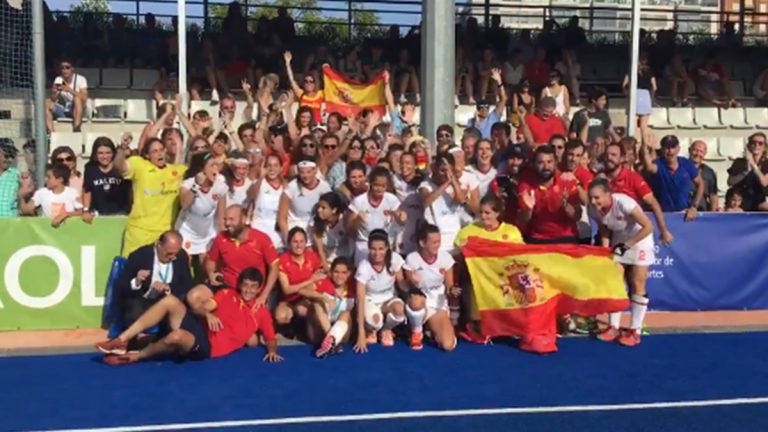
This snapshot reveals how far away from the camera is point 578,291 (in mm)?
9008

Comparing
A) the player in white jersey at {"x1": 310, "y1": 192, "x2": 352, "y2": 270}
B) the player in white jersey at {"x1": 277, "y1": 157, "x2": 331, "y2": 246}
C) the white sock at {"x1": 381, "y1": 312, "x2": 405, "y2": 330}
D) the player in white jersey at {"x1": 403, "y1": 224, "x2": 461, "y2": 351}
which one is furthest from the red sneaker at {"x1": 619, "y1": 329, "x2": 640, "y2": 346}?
the player in white jersey at {"x1": 277, "y1": 157, "x2": 331, "y2": 246}

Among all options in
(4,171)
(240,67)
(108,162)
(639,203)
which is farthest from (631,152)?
(240,67)

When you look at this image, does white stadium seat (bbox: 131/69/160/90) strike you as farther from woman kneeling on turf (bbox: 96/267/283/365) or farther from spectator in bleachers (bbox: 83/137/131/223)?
woman kneeling on turf (bbox: 96/267/283/365)

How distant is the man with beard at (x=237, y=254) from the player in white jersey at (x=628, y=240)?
127 inches

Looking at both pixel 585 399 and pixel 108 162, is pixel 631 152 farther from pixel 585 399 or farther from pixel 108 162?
pixel 108 162

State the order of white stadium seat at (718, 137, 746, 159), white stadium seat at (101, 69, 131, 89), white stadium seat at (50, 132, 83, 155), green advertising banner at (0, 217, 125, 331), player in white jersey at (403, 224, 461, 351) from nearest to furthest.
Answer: player in white jersey at (403, 224, 461, 351) → green advertising banner at (0, 217, 125, 331) → white stadium seat at (50, 132, 83, 155) → white stadium seat at (101, 69, 131, 89) → white stadium seat at (718, 137, 746, 159)

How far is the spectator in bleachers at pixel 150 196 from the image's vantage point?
897 cm

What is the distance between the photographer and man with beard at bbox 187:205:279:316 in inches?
339

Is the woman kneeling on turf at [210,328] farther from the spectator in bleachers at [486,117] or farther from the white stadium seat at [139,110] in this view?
the white stadium seat at [139,110]

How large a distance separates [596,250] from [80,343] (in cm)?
519

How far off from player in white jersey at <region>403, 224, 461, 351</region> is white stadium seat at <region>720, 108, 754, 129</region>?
428 inches

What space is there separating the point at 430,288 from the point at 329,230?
1.19m

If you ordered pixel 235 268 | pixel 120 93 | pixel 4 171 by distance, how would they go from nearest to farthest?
pixel 235 268
pixel 4 171
pixel 120 93

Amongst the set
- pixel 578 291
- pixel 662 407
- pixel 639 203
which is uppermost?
A: pixel 639 203
